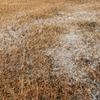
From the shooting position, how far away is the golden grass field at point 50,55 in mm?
7305

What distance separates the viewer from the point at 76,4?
18.5 m

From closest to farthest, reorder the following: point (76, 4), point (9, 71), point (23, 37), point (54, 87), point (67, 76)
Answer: point (54, 87), point (67, 76), point (9, 71), point (23, 37), point (76, 4)

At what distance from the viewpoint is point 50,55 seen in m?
9.62

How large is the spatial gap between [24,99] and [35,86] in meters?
0.87

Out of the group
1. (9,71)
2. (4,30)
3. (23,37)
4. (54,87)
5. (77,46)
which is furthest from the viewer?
(4,30)

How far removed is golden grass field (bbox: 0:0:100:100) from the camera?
288 inches

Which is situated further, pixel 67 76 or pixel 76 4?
pixel 76 4

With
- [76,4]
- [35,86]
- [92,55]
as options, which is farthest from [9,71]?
[76,4]

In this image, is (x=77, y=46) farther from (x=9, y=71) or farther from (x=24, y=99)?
(x=24, y=99)

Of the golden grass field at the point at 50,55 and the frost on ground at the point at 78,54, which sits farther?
the frost on ground at the point at 78,54

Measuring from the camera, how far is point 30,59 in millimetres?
9430

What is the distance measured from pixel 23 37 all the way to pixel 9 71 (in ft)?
11.4

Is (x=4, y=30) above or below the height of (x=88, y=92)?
above

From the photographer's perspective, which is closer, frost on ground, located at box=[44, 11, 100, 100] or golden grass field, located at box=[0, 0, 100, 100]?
golden grass field, located at box=[0, 0, 100, 100]
